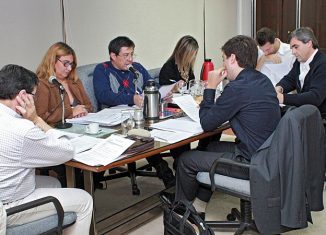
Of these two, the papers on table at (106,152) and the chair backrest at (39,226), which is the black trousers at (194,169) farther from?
the chair backrest at (39,226)

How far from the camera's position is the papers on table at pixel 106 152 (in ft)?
6.67

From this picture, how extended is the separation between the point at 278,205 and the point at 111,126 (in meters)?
1.08

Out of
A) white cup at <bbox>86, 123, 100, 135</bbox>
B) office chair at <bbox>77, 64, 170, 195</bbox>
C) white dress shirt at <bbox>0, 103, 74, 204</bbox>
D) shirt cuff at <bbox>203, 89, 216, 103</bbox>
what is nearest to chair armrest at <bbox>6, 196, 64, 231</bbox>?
white dress shirt at <bbox>0, 103, 74, 204</bbox>

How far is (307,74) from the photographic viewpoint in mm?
3387

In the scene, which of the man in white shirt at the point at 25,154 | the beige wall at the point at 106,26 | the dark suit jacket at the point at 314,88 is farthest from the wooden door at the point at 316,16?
the man in white shirt at the point at 25,154

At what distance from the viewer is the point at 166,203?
2.40 metres

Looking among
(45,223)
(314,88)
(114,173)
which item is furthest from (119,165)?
(314,88)

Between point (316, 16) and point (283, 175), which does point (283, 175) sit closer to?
point (283, 175)

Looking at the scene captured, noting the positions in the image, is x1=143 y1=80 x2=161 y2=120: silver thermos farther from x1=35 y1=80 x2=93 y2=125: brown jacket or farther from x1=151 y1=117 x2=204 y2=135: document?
x1=35 y1=80 x2=93 y2=125: brown jacket

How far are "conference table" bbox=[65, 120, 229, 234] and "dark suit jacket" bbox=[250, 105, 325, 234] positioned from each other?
44 centimetres

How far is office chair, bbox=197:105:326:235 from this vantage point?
→ 84.4 inches

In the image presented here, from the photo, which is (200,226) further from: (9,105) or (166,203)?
(9,105)

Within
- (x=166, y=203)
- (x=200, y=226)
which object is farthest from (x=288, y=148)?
(x=166, y=203)

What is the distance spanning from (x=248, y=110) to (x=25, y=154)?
1.19m
